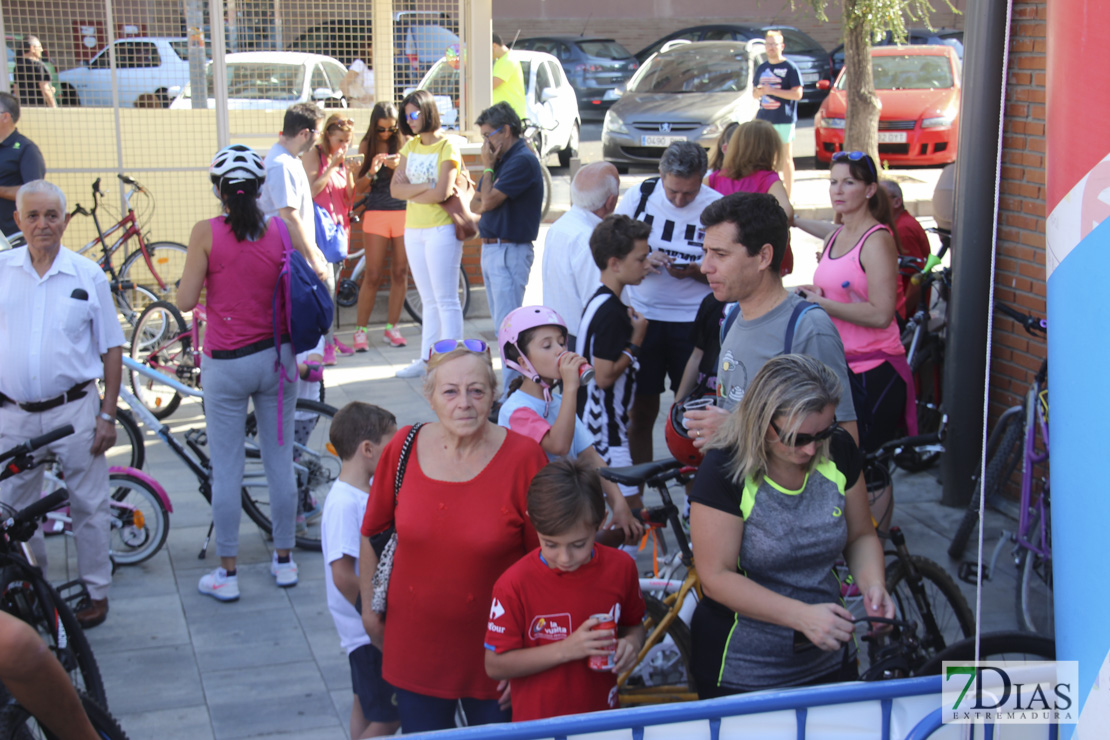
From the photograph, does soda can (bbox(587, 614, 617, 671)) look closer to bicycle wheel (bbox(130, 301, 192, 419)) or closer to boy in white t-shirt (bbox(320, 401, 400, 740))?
boy in white t-shirt (bbox(320, 401, 400, 740))

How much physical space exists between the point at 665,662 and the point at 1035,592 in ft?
6.26

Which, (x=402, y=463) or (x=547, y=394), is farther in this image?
(x=547, y=394)

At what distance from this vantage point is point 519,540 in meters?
2.95

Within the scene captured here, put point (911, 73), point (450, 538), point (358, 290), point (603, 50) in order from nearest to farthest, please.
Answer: point (450, 538)
point (358, 290)
point (911, 73)
point (603, 50)

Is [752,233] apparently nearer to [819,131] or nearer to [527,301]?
[527,301]

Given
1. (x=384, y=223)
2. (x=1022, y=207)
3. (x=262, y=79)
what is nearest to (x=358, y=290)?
(x=384, y=223)

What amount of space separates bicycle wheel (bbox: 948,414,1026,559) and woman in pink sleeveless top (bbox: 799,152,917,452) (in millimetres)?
524

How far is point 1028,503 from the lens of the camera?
15.5ft

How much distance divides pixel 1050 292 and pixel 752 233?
146 centimetres

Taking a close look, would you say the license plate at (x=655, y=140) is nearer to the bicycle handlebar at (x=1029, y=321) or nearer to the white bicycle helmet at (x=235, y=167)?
the bicycle handlebar at (x=1029, y=321)

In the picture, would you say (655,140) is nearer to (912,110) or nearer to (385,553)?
(912,110)

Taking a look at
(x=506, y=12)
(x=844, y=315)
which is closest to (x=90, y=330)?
(x=844, y=315)

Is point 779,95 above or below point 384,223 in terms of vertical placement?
above

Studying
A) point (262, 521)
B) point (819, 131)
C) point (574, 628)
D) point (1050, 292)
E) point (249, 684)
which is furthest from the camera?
point (819, 131)
